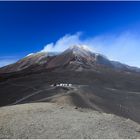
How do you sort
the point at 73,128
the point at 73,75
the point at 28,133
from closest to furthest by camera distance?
the point at 28,133, the point at 73,128, the point at 73,75

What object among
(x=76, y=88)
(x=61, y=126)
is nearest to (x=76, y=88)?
(x=76, y=88)

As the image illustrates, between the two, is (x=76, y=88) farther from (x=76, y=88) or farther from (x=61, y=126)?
(x=61, y=126)

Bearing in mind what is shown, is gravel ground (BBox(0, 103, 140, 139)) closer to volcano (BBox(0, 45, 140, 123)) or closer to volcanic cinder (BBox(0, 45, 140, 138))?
volcanic cinder (BBox(0, 45, 140, 138))

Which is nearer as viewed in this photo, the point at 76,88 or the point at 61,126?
the point at 61,126

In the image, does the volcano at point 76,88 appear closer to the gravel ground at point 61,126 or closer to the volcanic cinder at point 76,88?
the volcanic cinder at point 76,88

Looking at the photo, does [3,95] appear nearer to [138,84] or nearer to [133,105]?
[133,105]

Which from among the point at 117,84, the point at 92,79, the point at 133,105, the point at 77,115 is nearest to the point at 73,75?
the point at 92,79

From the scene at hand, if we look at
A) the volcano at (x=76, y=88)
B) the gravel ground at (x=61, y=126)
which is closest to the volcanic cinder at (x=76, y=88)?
the volcano at (x=76, y=88)
